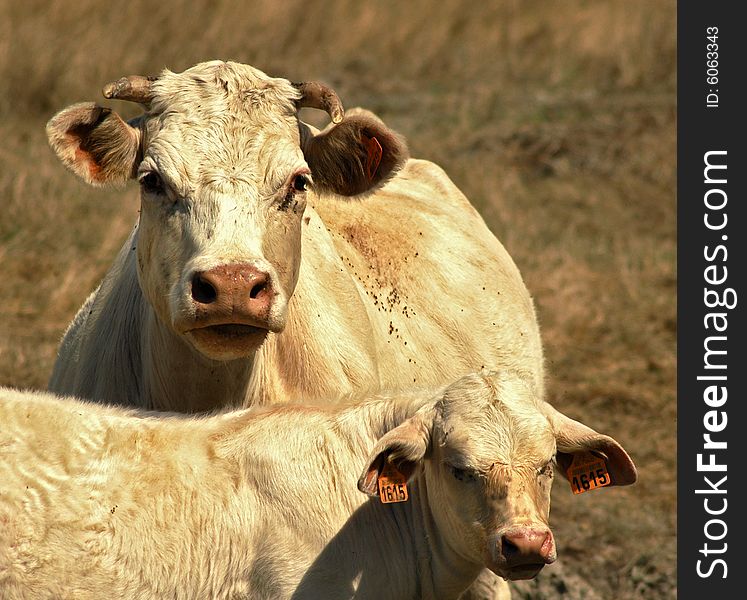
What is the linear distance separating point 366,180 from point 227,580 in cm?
182

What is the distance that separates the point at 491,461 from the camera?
16.1 ft

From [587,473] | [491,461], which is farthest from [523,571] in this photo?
[587,473]

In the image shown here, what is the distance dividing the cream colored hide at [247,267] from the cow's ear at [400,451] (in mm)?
616

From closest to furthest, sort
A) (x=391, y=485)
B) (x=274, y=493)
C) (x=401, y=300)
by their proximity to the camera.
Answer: (x=391, y=485), (x=274, y=493), (x=401, y=300)

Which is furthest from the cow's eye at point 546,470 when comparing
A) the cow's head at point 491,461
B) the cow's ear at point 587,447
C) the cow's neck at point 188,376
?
the cow's neck at point 188,376

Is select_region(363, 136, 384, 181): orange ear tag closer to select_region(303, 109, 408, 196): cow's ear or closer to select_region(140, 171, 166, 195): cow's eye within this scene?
select_region(303, 109, 408, 196): cow's ear

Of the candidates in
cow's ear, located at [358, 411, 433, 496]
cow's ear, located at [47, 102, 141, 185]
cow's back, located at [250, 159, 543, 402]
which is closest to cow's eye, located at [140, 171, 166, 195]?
cow's ear, located at [47, 102, 141, 185]

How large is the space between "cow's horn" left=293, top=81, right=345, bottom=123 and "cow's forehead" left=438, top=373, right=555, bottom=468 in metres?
1.37

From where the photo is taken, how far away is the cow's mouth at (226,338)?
17.4 ft

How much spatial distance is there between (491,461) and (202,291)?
1.14 metres

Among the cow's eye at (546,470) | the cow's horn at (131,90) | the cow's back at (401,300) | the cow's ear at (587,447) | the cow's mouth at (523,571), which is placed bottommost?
the cow's mouth at (523,571)

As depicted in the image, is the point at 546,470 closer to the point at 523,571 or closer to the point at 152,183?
the point at 523,571

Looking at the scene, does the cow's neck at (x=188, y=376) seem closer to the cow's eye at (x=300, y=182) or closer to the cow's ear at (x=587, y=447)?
the cow's eye at (x=300, y=182)
